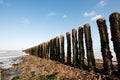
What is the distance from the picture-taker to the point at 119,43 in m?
9.61

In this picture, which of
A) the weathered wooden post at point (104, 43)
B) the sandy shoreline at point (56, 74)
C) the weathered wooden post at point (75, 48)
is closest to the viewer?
the sandy shoreline at point (56, 74)

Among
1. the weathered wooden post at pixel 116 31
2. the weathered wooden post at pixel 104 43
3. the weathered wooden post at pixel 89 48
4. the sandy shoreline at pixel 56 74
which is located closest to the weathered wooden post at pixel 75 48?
the sandy shoreline at pixel 56 74

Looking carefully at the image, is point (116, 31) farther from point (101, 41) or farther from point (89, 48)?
point (89, 48)

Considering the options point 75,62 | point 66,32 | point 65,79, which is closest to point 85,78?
point 65,79

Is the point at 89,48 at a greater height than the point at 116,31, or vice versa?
the point at 116,31

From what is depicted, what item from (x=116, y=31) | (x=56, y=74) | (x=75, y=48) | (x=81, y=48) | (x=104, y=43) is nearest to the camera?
(x=116, y=31)

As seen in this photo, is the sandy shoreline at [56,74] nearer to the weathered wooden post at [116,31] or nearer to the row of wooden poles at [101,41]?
the row of wooden poles at [101,41]

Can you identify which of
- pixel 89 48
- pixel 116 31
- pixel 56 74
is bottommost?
pixel 56 74

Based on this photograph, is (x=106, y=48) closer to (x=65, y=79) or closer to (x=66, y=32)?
(x=65, y=79)

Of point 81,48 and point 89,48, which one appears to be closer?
point 89,48

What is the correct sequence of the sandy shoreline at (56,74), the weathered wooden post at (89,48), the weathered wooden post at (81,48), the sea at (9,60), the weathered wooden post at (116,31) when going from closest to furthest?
1. the sandy shoreline at (56,74)
2. the weathered wooden post at (116,31)
3. the weathered wooden post at (89,48)
4. the weathered wooden post at (81,48)
5. the sea at (9,60)

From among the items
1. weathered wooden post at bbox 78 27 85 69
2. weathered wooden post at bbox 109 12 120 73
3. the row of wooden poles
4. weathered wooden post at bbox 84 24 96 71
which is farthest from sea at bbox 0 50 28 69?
weathered wooden post at bbox 109 12 120 73

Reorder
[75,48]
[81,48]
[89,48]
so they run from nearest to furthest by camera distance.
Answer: [89,48] → [81,48] → [75,48]

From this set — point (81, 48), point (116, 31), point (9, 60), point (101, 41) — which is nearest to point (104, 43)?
A: point (101, 41)
